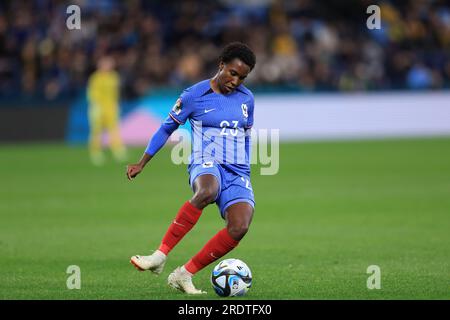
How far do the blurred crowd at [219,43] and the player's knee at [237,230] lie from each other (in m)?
19.0

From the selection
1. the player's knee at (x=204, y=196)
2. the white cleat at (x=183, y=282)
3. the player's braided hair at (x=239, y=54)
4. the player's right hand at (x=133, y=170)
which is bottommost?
the white cleat at (x=183, y=282)

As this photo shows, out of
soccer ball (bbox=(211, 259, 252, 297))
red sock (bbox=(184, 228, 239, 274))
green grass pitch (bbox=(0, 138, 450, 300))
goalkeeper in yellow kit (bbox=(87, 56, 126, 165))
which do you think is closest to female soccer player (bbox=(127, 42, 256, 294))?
red sock (bbox=(184, 228, 239, 274))

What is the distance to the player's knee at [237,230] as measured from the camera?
7.78 meters

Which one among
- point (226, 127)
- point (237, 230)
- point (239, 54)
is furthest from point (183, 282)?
point (239, 54)

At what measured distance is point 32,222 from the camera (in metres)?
13.1

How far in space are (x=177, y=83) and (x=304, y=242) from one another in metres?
17.0

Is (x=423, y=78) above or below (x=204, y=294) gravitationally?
above

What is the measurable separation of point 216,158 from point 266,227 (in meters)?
4.71

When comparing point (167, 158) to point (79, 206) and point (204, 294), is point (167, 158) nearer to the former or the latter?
point (79, 206)

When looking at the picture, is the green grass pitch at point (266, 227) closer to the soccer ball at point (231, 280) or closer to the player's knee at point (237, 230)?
the soccer ball at point (231, 280)

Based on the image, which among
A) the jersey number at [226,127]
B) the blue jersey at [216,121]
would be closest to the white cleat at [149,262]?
the blue jersey at [216,121]

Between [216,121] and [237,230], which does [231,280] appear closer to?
[237,230]

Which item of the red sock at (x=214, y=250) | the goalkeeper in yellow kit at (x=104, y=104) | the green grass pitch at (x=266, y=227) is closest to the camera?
the red sock at (x=214, y=250)

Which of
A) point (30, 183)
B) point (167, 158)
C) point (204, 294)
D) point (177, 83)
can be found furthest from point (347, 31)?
point (204, 294)
